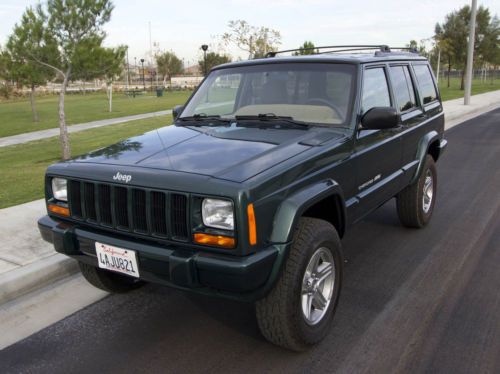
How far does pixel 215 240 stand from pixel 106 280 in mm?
1557

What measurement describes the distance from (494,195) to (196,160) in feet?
17.2

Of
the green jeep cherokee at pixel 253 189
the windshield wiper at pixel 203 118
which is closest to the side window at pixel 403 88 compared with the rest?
the green jeep cherokee at pixel 253 189

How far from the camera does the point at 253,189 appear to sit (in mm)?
2545

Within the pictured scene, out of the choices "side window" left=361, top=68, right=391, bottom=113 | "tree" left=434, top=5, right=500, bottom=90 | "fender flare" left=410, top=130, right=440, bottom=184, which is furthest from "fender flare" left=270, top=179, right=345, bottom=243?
"tree" left=434, top=5, right=500, bottom=90

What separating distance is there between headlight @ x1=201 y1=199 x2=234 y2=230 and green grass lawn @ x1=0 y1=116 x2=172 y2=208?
4.53m

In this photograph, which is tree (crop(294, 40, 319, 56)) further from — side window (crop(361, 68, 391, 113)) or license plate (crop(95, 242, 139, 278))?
license plate (crop(95, 242, 139, 278))

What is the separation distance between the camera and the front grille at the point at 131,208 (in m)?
2.68

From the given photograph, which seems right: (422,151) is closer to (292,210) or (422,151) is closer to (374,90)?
(374,90)

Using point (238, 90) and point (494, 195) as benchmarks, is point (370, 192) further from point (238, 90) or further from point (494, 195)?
point (494, 195)

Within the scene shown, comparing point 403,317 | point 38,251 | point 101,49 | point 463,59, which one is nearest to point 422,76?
point 403,317

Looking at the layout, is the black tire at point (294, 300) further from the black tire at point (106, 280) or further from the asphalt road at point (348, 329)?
the black tire at point (106, 280)

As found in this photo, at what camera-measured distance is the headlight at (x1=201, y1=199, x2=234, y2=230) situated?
2564mm

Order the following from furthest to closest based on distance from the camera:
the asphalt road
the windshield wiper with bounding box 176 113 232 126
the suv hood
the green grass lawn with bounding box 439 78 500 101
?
the green grass lawn with bounding box 439 78 500 101 → the windshield wiper with bounding box 176 113 232 126 → the asphalt road → the suv hood

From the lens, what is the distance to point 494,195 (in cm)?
659
